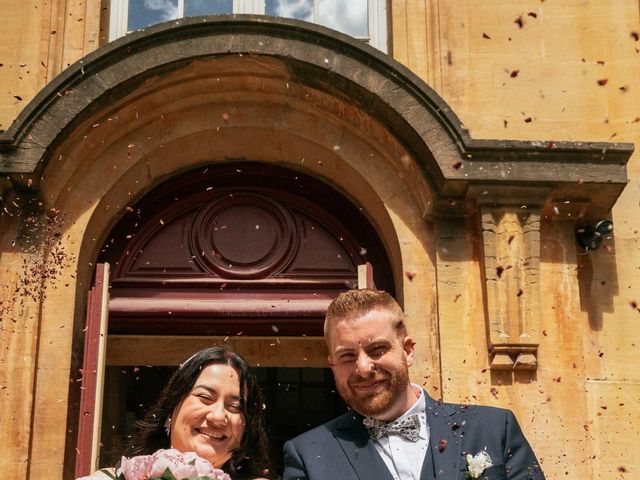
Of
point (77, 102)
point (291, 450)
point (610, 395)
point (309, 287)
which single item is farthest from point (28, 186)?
point (610, 395)

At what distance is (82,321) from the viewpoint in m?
6.23

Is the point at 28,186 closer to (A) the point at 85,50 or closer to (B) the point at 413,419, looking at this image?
(A) the point at 85,50

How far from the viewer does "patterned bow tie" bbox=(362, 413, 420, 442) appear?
11.2 ft

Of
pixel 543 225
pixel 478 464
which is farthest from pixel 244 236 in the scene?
pixel 478 464

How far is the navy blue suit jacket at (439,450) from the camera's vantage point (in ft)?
10.7

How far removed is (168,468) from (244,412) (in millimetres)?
732

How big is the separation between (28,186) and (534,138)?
3.44 meters

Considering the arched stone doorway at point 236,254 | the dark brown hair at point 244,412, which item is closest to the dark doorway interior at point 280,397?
the arched stone doorway at point 236,254

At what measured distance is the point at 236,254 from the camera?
22.3 ft

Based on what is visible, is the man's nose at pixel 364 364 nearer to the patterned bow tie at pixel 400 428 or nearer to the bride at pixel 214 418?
the patterned bow tie at pixel 400 428

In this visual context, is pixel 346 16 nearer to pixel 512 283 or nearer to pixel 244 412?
pixel 512 283

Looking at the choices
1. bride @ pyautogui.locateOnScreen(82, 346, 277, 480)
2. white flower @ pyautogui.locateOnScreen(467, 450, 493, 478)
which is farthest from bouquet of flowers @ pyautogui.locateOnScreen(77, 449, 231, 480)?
white flower @ pyautogui.locateOnScreen(467, 450, 493, 478)

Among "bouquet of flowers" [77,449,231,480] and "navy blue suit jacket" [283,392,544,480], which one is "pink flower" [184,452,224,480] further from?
"navy blue suit jacket" [283,392,544,480]

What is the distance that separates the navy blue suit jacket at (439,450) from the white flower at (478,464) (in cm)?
4
